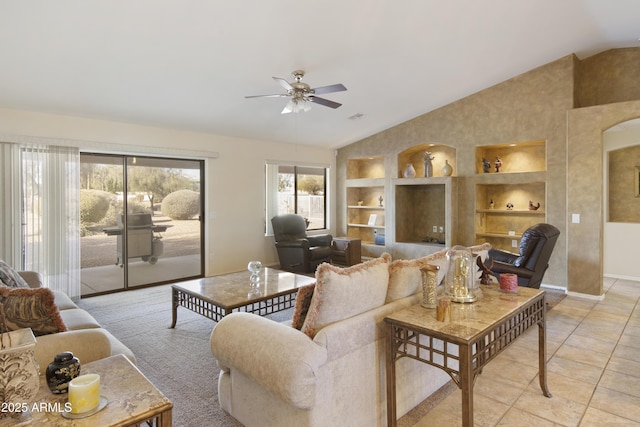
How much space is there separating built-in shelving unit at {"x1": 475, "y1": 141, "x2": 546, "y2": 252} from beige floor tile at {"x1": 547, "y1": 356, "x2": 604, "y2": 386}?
339 cm

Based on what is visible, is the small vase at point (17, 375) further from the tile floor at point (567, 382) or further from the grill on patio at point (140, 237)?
the grill on patio at point (140, 237)

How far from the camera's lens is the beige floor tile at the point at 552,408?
2.38 metres

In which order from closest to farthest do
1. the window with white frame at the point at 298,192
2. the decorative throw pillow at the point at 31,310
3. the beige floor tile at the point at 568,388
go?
the decorative throw pillow at the point at 31,310
the beige floor tile at the point at 568,388
the window with white frame at the point at 298,192

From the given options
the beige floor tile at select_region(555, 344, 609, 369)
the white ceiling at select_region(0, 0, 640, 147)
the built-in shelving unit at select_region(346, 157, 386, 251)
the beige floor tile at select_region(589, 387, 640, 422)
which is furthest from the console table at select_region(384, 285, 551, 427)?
the built-in shelving unit at select_region(346, 157, 386, 251)

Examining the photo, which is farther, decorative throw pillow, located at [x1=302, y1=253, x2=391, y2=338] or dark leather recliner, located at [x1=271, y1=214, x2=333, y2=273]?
dark leather recliner, located at [x1=271, y1=214, x2=333, y2=273]

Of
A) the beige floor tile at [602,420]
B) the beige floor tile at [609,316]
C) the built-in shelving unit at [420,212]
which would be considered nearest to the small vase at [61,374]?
the beige floor tile at [602,420]

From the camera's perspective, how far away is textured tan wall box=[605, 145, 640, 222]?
6344mm

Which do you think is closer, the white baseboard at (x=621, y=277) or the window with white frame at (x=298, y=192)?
the white baseboard at (x=621, y=277)

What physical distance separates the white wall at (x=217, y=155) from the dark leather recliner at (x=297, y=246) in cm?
42

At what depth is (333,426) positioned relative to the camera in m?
1.96

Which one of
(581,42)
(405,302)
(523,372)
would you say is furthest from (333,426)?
(581,42)

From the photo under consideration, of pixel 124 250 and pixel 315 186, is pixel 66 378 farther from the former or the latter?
pixel 315 186

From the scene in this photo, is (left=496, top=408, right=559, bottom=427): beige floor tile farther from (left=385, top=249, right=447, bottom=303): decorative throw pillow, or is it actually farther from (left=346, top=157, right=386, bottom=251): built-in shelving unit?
(left=346, top=157, right=386, bottom=251): built-in shelving unit

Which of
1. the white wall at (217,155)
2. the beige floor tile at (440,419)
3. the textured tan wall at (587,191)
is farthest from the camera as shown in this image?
the textured tan wall at (587,191)
